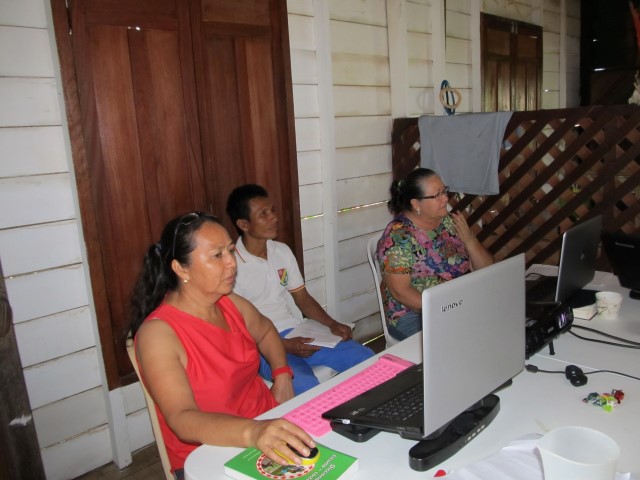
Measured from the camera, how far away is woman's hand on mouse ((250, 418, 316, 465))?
1023 millimetres

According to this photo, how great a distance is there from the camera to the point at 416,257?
2.31 m

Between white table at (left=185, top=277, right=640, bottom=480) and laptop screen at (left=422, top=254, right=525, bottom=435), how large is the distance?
9 centimetres

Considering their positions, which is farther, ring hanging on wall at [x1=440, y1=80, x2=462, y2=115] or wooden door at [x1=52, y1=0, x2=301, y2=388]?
ring hanging on wall at [x1=440, y1=80, x2=462, y2=115]

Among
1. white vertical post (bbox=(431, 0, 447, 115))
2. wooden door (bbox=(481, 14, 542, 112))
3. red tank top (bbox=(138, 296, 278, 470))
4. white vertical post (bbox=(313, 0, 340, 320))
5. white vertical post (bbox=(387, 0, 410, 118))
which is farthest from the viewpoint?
wooden door (bbox=(481, 14, 542, 112))

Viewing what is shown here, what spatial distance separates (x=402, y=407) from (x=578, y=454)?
0.39 meters

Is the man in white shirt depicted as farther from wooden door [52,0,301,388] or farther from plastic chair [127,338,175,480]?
plastic chair [127,338,175,480]

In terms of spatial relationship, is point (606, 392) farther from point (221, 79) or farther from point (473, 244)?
point (221, 79)

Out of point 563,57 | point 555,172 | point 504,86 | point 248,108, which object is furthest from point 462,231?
point 563,57

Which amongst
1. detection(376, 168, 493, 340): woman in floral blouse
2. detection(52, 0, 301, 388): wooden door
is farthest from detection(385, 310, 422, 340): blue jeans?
detection(52, 0, 301, 388): wooden door

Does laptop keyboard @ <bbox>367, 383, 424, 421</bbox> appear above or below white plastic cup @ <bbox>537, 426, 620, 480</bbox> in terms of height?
below

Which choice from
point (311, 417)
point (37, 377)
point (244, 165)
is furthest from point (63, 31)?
point (311, 417)

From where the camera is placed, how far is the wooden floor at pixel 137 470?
2.18m

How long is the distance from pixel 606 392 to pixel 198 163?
1804mm

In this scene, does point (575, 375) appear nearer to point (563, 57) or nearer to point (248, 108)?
point (248, 108)
